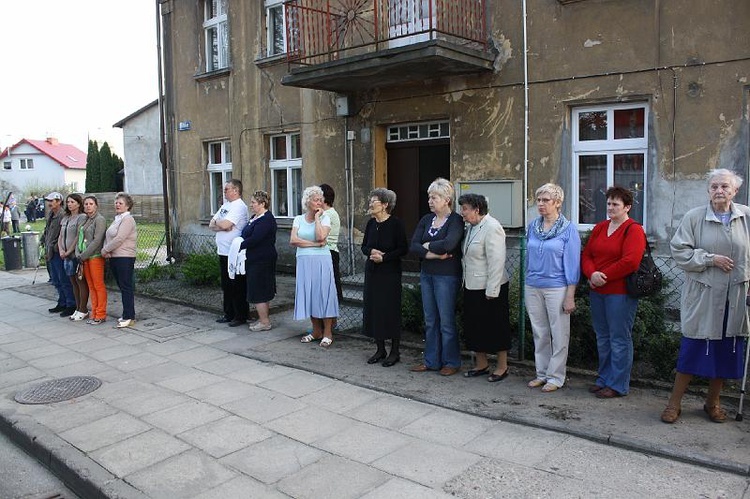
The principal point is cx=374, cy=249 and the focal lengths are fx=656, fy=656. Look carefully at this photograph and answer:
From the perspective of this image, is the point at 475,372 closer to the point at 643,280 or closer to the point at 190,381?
the point at 643,280

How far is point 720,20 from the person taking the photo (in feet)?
26.0

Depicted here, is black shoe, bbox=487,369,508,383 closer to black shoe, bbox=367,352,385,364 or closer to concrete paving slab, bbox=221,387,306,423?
black shoe, bbox=367,352,385,364

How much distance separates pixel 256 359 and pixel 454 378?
7.54 feet

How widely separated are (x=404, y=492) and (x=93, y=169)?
2049 inches

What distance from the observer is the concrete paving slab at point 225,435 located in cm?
482

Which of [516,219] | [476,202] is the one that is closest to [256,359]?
[476,202]

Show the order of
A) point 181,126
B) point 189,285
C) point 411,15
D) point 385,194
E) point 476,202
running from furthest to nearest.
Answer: point 181,126, point 189,285, point 411,15, point 385,194, point 476,202

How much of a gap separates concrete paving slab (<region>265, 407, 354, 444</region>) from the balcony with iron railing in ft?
17.8

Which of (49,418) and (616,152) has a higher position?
(616,152)

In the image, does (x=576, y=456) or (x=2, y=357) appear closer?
(x=576, y=456)

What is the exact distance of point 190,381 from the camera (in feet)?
21.4

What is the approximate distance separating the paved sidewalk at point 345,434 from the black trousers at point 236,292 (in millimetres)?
1508

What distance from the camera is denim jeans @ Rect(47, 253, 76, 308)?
10133mm

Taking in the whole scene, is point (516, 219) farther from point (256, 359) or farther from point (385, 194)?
point (256, 359)
